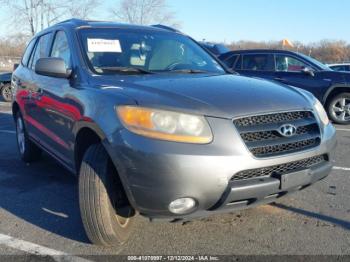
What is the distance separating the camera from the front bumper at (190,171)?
2.59 meters

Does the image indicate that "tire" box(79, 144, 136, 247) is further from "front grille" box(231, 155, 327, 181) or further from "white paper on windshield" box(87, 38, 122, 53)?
"white paper on windshield" box(87, 38, 122, 53)

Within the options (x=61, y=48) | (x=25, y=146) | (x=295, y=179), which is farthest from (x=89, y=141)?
(x=25, y=146)

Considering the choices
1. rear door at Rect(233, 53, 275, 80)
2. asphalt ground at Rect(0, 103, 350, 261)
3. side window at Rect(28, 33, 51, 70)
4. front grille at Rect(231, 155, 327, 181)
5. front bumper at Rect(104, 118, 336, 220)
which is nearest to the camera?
front bumper at Rect(104, 118, 336, 220)

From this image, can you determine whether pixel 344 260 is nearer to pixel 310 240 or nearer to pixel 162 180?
pixel 310 240

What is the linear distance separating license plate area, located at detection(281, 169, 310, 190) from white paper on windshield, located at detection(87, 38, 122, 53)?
1981 mm

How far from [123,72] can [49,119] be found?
1.00 m

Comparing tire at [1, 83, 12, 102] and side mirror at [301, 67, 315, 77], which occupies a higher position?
side mirror at [301, 67, 315, 77]

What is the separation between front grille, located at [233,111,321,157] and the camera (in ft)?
9.05

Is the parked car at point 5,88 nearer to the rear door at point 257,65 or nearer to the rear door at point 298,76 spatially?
the rear door at point 257,65

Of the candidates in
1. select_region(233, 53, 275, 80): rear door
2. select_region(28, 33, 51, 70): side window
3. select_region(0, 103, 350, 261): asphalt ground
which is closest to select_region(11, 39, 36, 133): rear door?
select_region(28, 33, 51, 70): side window

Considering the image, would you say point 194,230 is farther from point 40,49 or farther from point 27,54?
point 27,54

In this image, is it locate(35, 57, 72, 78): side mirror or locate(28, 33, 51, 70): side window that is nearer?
locate(35, 57, 72, 78): side mirror

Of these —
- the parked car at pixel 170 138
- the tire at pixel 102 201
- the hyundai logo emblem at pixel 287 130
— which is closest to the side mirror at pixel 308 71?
the parked car at pixel 170 138

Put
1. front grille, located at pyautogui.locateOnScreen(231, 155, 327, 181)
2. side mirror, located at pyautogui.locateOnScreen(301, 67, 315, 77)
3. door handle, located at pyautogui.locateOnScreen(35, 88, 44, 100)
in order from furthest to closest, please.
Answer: side mirror, located at pyautogui.locateOnScreen(301, 67, 315, 77) < door handle, located at pyautogui.locateOnScreen(35, 88, 44, 100) < front grille, located at pyautogui.locateOnScreen(231, 155, 327, 181)
